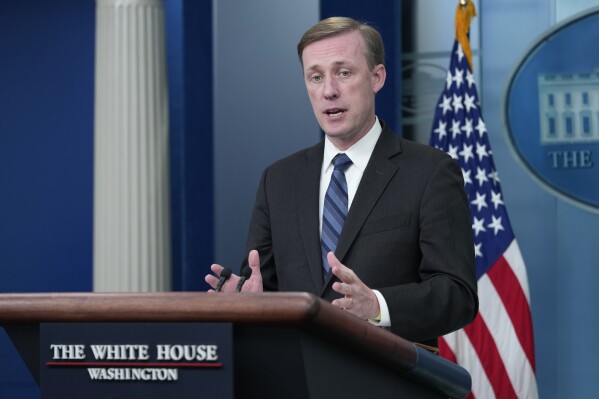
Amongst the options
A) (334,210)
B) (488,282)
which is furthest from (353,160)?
(488,282)

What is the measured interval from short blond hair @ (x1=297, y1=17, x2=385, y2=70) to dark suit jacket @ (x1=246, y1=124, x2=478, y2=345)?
188 millimetres

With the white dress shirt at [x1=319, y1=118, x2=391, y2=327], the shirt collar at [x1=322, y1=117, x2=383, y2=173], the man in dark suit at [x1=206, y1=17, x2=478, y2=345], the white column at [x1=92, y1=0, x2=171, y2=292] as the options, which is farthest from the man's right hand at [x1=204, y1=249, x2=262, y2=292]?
the white column at [x1=92, y1=0, x2=171, y2=292]

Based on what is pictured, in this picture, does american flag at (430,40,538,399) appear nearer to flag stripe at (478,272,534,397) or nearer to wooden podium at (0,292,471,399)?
flag stripe at (478,272,534,397)

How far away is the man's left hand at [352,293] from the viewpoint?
176 centimetres

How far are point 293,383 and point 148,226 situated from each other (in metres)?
3.77

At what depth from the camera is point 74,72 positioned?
18.9 feet

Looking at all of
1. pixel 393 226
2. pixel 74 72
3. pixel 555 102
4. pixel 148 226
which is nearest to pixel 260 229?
pixel 393 226

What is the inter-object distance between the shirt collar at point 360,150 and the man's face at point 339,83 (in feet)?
0.09

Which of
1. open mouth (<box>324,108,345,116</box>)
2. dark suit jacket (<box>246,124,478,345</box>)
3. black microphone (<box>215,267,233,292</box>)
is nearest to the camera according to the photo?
black microphone (<box>215,267,233,292</box>)

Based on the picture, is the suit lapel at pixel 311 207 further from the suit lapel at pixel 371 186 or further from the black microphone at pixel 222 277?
the black microphone at pixel 222 277

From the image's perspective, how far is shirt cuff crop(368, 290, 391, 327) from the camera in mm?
1936

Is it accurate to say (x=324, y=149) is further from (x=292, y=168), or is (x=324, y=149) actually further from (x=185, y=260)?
(x=185, y=260)

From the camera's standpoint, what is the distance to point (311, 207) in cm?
232

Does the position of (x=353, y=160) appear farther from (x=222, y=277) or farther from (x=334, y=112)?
(x=222, y=277)
